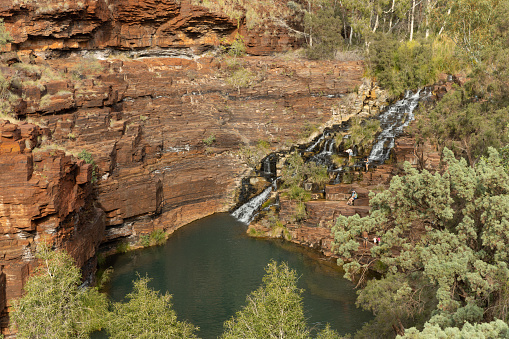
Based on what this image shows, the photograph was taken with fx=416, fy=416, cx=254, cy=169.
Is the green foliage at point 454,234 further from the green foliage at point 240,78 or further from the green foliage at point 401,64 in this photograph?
the green foliage at point 401,64

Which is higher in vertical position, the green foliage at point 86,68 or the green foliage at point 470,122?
the green foliage at point 86,68

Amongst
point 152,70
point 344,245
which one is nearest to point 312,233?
point 344,245

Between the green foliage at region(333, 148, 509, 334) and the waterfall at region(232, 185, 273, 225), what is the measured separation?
22.9m

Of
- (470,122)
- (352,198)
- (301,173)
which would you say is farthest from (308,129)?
(470,122)

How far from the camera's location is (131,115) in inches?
1607

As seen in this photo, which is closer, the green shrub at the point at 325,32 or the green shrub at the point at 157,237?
A: the green shrub at the point at 157,237

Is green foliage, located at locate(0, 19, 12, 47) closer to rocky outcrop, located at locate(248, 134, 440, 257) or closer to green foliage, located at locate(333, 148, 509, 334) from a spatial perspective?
rocky outcrop, located at locate(248, 134, 440, 257)

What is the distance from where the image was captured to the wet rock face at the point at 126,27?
39969 millimetres

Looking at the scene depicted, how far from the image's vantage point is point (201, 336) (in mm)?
23156

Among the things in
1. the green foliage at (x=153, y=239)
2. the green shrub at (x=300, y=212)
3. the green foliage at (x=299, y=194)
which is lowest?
the green foliage at (x=153, y=239)

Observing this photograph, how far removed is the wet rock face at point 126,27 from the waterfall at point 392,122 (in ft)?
55.7

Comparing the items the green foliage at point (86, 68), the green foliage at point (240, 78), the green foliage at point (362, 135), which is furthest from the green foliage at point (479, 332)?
the green foliage at point (240, 78)

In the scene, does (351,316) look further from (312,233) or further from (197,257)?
(197,257)

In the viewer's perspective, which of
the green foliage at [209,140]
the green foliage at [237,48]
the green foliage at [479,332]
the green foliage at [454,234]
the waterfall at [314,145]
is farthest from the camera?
the green foliage at [237,48]
